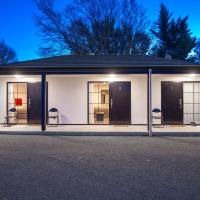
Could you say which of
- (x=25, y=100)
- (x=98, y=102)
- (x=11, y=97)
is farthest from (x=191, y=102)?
(x=11, y=97)

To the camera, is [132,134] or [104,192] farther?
[132,134]

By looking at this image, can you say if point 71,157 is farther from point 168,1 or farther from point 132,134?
point 168,1

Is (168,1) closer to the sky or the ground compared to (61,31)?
closer to the sky

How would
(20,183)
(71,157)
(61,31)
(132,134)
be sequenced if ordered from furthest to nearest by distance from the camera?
(61,31)
(132,134)
(71,157)
(20,183)

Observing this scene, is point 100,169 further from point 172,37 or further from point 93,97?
point 172,37

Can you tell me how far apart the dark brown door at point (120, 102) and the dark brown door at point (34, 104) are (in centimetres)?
350

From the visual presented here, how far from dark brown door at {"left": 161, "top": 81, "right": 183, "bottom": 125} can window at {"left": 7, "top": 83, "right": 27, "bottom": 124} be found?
22.0 ft

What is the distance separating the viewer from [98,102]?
1442 cm

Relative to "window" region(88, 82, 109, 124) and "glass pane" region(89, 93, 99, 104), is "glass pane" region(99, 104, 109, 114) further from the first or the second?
"glass pane" region(89, 93, 99, 104)

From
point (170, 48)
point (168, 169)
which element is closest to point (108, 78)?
point (168, 169)

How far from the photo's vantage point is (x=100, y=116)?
1439 centimetres

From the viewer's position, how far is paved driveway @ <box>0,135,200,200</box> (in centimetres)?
461

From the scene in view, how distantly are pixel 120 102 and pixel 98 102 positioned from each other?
1087 millimetres

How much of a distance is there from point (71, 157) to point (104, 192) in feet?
9.13
